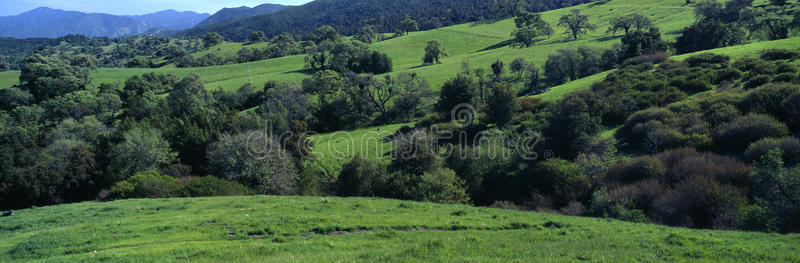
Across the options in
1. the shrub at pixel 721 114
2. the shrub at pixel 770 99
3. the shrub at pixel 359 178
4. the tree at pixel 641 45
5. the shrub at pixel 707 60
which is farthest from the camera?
the tree at pixel 641 45

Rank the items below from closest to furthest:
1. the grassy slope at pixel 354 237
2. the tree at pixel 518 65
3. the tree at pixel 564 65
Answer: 1. the grassy slope at pixel 354 237
2. the tree at pixel 564 65
3. the tree at pixel 518 65

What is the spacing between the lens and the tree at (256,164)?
33531 mm

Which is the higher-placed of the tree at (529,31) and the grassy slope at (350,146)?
the tree at (529,31)

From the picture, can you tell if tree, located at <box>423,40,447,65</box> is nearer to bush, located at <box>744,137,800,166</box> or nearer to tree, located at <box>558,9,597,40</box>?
tree, located at <box>558,9,597,40</box>

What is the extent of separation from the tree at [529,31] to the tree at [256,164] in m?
82.4

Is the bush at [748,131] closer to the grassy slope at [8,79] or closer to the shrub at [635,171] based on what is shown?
the shrub at [635,171]

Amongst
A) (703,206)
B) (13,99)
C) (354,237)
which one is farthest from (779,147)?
(13,99)

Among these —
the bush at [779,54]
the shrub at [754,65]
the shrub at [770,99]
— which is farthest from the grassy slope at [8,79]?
the bush at [779,54]

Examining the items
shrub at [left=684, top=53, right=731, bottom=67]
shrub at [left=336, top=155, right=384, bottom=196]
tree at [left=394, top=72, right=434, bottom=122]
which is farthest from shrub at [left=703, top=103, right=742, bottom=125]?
tree at [left=394, top=72, right=434, bottom=122]

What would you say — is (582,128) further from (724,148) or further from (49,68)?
(49,68)

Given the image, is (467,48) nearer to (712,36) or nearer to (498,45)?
(498,45)

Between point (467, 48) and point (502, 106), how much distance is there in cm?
7301

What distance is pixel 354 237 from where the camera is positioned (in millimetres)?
13398

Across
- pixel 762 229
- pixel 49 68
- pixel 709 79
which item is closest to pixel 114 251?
pixel 762 229
